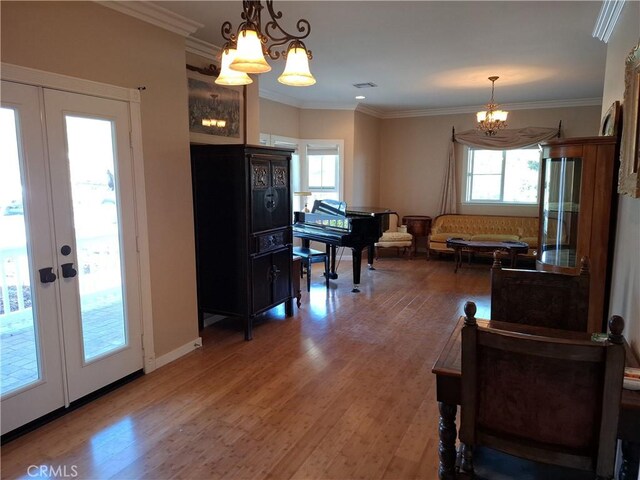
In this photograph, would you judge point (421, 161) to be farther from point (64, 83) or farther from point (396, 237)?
point (64, 83)

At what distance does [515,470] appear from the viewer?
5.00ft

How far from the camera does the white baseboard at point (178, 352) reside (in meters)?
3.43

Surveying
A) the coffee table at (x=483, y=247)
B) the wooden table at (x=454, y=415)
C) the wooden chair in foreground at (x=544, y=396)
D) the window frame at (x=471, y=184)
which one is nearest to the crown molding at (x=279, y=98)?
the window frame at (x=471, y=184)

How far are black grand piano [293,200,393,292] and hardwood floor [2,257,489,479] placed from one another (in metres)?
1.37

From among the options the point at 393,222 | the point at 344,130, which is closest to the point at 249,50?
the point at 344,130

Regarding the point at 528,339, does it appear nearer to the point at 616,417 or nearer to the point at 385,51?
the point at 616,417

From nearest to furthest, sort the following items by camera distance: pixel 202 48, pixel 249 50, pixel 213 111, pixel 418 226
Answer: pixel 249 50
pixel 202 48
pixel 213 111
pixel 418 226

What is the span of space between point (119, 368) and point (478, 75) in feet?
16.8

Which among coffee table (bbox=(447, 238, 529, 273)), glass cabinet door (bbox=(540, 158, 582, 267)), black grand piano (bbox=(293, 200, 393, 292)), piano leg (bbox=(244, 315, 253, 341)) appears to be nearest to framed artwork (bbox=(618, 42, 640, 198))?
glass cabinet door (bbox=(540, 158, 582, 267))

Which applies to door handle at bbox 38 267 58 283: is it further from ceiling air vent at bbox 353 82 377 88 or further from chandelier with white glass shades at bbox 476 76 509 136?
chandelier with white glass shades at bbox 476 76 509 136

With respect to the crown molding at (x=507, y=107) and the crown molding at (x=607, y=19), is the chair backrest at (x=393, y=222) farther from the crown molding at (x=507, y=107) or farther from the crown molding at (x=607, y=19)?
the crown molding at (x=607, y=19)

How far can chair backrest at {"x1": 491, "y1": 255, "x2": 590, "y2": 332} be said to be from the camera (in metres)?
2.16

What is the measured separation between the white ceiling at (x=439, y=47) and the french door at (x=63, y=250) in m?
1.21

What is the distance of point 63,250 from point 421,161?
702 centimetres
